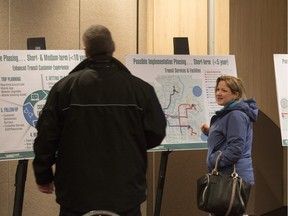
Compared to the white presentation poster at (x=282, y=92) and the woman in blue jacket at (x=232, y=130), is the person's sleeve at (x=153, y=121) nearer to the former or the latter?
the woman in blue jacket at (x=232, y=130)

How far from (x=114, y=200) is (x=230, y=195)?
1.10m

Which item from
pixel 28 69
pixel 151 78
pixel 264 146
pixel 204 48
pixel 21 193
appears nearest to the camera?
pixel 21 193

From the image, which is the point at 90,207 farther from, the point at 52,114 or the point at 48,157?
the point at 52,114

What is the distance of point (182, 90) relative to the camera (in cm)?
416

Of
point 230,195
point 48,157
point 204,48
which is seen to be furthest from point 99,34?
point 204,48

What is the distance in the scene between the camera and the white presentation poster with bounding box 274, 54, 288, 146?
4469 millimetres

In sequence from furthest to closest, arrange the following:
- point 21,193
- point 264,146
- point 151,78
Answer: point 264,146 → point 151,78 → point 21,193

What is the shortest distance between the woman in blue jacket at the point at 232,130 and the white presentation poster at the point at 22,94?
1.15m

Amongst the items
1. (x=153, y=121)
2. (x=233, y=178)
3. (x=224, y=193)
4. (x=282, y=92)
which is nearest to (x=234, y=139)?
(x=233, y=178)

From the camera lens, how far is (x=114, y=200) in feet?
8.68

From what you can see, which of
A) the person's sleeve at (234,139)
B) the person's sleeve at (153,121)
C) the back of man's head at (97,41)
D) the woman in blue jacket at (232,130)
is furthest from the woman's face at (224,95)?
the back of man's head at (97,41)

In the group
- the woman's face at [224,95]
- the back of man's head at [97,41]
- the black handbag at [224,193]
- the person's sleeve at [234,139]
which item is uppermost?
the back of man's head at [97,41]

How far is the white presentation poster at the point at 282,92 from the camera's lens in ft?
14.7

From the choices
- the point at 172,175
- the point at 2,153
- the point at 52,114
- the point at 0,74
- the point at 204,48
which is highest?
the point at 204,48
